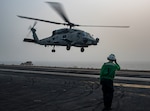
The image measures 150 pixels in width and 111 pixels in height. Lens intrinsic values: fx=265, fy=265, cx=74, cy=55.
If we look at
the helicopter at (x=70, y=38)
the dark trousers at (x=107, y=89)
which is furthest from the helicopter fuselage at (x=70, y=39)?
the dark trousers at (x=107, y=89)

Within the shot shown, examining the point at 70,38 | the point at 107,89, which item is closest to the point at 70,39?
the point at 70,38

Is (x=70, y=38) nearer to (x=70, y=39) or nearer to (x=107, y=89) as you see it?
(x=70, y=39)

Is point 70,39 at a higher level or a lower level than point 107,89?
higher

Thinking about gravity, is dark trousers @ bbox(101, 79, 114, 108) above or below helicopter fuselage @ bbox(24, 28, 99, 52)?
below

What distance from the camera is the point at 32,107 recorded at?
11219 mm

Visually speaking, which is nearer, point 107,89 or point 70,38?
point 107,89

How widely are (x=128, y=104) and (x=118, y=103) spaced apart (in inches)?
20.4

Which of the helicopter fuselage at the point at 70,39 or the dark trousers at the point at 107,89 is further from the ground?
the helicopter fuselage at the point at 70,39

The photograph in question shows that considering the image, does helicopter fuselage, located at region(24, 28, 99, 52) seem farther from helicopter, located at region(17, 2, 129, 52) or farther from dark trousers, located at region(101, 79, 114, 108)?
dark trousers, located at region(101, 79, 114, 108)

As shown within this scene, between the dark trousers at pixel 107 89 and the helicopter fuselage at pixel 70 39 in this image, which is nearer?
the dark trousers at pixel 107 89

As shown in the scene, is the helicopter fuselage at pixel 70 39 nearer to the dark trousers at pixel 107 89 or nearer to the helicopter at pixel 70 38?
the helicopter at pixel 70 38

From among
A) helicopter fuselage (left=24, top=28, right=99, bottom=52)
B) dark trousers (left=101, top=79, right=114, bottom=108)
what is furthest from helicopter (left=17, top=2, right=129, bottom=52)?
dark trousers (left=101, top=79, right=114, bottom=108)

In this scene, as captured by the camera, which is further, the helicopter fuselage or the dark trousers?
the helicopter fuselage

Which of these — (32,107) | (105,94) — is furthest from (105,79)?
(32,107)
